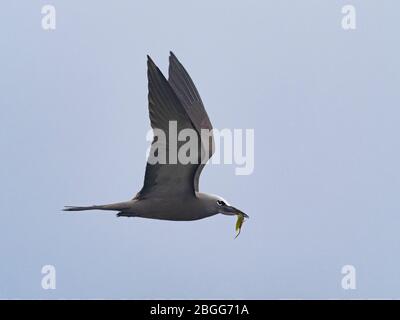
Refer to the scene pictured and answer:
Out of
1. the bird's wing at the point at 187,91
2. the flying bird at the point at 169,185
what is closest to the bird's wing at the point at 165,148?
the flying bird at the point at 169,185

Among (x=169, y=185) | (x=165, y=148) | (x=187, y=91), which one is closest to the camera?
(x=165, y=148)

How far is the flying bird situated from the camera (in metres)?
11.2

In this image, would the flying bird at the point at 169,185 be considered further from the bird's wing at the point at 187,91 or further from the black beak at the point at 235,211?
the bird's wing at the point at 187,91

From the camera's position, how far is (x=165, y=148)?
11594 mm

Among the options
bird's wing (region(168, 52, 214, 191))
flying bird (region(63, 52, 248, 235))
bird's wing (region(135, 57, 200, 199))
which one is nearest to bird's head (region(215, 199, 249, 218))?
flying bird (region(63, 52, 248, 235))

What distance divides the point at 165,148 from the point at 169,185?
69 cm

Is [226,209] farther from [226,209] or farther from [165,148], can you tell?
[165,148]

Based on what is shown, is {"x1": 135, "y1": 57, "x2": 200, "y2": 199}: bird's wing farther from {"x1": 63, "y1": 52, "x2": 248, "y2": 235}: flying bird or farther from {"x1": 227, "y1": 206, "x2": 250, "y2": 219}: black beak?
{"x1": 227, "y1": 206, "x2": 250, "y2": 219}: black beak

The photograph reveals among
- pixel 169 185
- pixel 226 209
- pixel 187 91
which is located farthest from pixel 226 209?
pixel 187 91

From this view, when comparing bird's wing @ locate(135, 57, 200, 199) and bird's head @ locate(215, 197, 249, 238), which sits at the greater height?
bird's wing @ locate(135, 57, 200, 199)

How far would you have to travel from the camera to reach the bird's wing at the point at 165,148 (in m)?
11.1

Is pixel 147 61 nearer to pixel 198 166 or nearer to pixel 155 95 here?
pixel 155 95

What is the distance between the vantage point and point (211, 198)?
1243cm

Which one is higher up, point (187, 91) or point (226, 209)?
point (187, 91)
